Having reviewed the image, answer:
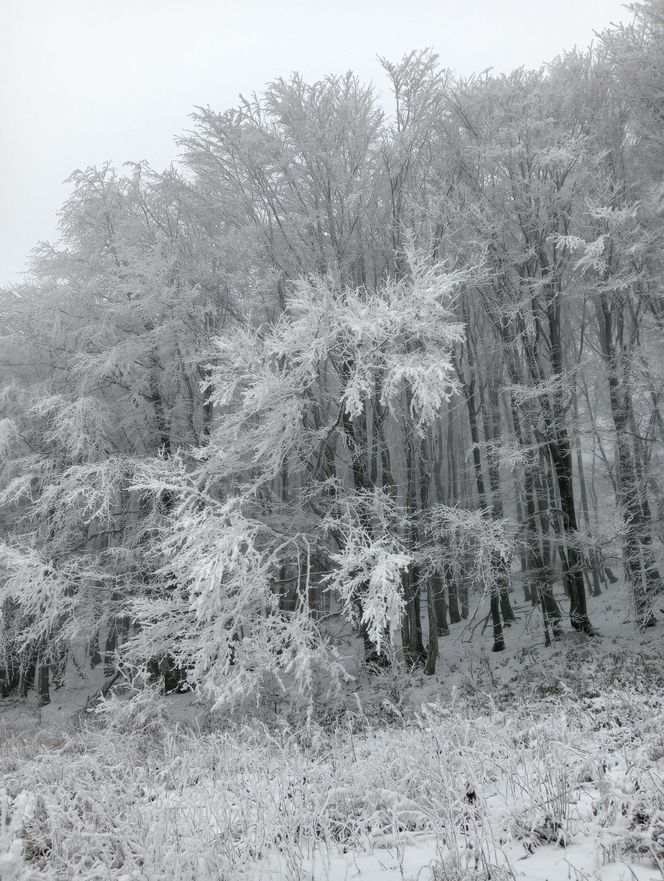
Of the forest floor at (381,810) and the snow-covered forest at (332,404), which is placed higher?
the snow-covered forest at (332,404)

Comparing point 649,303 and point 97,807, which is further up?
point 649,303

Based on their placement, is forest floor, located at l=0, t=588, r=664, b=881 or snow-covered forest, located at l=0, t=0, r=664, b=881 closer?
forest floor, located at l=0, t=588, r=664, b=881

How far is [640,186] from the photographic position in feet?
39.1

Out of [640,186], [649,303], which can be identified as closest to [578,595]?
[649,303]

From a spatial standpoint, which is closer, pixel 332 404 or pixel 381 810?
pixel 381 810

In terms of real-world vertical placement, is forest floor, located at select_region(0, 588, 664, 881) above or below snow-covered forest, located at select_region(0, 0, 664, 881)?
below

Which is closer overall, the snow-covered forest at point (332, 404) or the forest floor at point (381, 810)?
the forest floor at point (381, 810)

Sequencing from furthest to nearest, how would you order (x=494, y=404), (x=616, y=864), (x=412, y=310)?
(x=494, y=404)
(x=412, y=310)
(x=616, y=864)

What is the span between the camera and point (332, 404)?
11.8 m

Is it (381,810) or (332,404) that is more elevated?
(332,404)

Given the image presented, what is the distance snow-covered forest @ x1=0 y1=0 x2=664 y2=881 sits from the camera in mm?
8516

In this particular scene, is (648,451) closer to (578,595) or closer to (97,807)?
(578,595)

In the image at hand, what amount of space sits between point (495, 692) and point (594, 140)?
1143 cm

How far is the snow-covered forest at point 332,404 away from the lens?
8.52 metres
